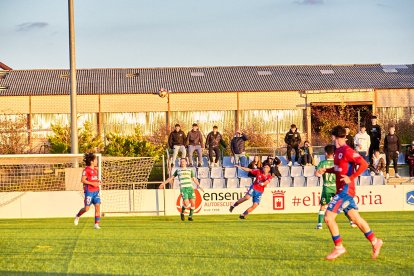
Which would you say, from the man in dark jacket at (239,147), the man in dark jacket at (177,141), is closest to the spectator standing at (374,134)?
the man in dark jacket at (239,147)

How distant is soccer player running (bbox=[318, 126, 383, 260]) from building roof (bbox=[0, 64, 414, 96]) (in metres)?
41.1

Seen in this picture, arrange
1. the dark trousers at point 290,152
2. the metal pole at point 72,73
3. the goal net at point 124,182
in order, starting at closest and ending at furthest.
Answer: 1. the metal pole at point 72,73
2. the goal net at point 124,182
3. the dark trousers at point 290,152

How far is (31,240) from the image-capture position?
18.0 m

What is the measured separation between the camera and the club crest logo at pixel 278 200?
1265 inches

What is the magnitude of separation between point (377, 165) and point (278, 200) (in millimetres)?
4991

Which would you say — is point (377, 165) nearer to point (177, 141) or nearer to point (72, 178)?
point (177, 141)

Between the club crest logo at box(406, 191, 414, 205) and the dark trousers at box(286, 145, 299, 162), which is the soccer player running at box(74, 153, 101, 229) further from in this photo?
the club crest logo at box(406, 191, 414, 205)

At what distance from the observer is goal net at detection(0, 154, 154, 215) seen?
31355 millimetres

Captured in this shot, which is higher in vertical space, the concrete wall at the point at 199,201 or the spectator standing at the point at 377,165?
the spectator standing at the point at 377,165

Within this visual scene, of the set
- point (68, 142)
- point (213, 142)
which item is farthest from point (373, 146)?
point (68, 142)

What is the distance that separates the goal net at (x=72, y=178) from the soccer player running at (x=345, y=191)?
18303 millimetres

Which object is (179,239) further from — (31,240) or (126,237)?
(31,240)

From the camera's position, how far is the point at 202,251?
569 inches

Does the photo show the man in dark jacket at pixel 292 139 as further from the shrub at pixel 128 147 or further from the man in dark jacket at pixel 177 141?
the shrub at pixel 128 147
